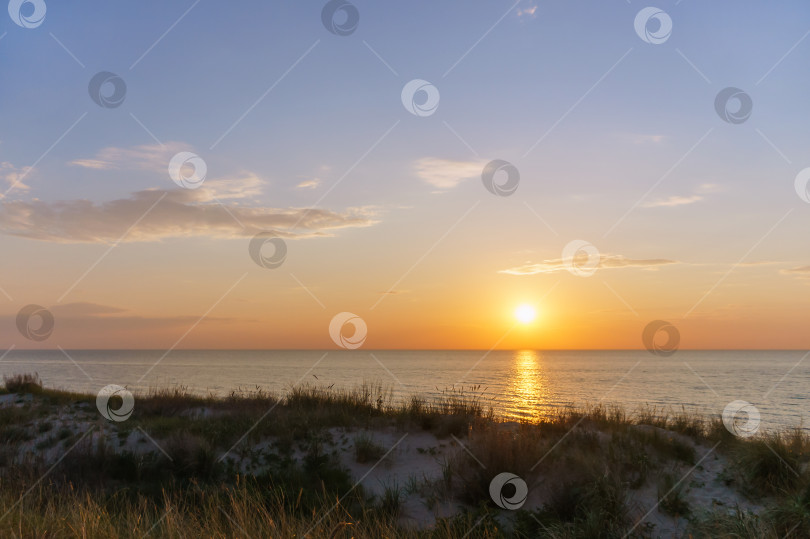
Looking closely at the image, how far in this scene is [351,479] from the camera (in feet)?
31.2

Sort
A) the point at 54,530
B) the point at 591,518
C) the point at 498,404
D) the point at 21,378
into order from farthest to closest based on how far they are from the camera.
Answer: the point at 498,404
the point at 21,378
the point at 591,518
the point at 54,530

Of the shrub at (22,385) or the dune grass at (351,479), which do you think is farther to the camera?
the shrub at (22,385)

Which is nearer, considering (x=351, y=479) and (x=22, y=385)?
(x=351, y=479)

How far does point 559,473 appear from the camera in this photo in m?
8.94

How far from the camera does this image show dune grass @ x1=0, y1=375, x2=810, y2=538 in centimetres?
577

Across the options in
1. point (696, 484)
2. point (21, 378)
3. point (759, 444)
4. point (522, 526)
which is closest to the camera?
point (522, 526)

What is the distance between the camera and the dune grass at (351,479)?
18.9 ft

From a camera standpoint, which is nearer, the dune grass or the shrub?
the dune grass

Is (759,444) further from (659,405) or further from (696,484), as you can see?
(659,405)

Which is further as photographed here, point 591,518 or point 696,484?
point 696,484

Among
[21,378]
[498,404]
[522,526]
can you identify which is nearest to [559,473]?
[522,526]

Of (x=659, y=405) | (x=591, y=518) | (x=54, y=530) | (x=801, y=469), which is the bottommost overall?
(x=54, y=530)

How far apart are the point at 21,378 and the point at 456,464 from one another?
22754 mm

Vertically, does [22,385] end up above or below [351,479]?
above
